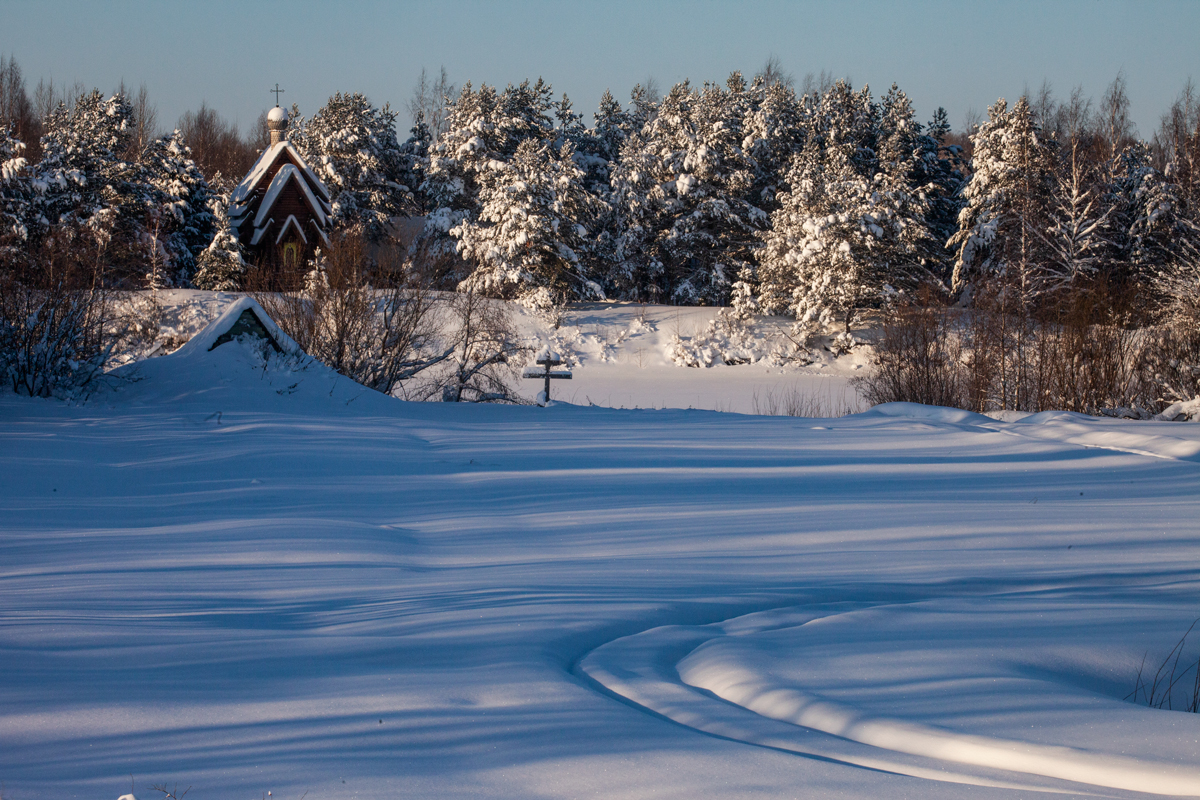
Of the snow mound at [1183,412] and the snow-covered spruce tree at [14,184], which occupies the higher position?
the snow-covered spruce tree at [14,184]

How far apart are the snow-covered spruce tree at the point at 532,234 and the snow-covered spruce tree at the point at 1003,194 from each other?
14034mm

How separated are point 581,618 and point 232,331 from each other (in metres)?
10.8

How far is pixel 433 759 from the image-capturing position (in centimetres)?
269

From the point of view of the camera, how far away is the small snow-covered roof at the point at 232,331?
1311 cm

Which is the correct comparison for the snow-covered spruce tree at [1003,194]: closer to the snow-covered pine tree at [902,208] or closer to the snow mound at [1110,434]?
the snow-covered pine tree at [902,208]

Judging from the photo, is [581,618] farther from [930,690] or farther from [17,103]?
[17,103]

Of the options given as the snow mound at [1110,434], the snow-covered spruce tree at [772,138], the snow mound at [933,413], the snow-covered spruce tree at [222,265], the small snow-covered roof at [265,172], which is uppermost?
the snow-covered spruce tree at [772,138]

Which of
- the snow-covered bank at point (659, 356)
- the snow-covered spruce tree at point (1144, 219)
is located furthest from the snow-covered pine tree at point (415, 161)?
the snow-covered spruce tree at point (1144, 219)

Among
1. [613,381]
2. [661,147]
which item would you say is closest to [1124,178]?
[661,147]

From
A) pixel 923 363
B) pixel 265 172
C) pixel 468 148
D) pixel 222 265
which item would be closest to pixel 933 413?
pixel 923 363

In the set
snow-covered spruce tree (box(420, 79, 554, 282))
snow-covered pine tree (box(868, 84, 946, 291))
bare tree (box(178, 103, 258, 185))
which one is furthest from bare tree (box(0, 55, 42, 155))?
snow-covered pine tree (box(868, 84, 946, 291))

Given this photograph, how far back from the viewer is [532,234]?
33.2 meters

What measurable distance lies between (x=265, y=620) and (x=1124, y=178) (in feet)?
126

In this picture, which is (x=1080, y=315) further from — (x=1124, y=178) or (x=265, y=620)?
(x=1124, y=178)
